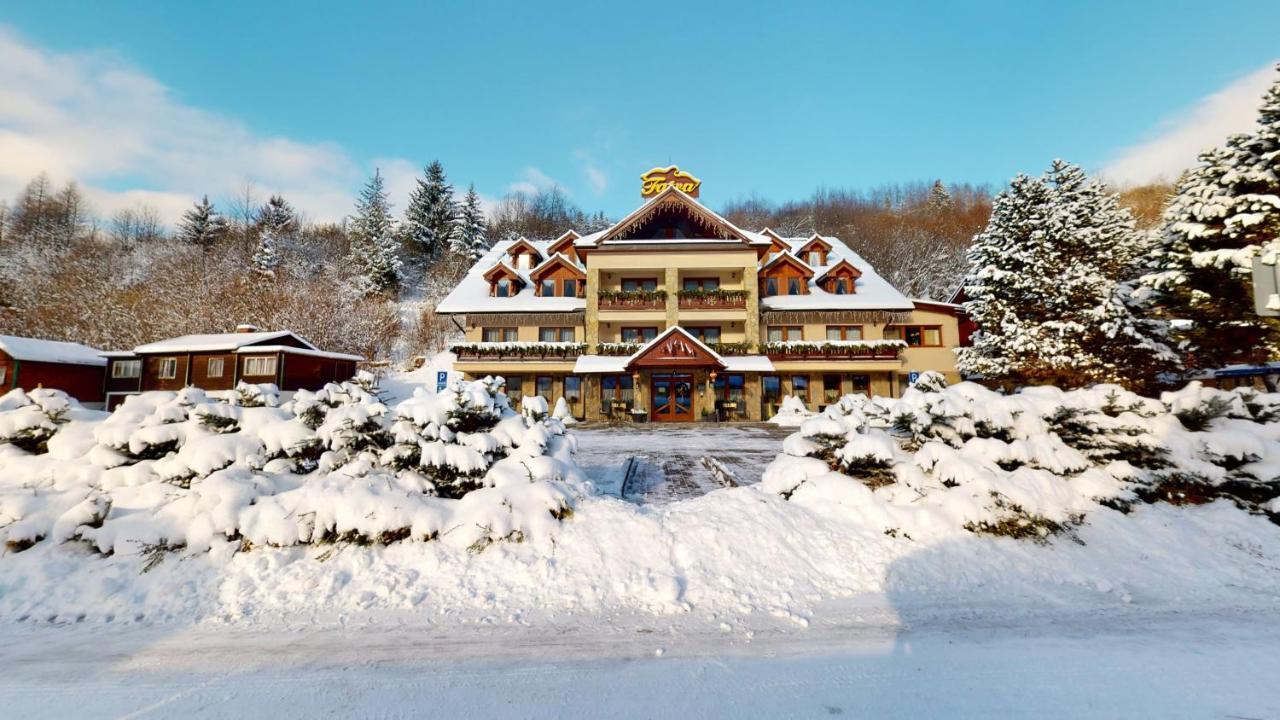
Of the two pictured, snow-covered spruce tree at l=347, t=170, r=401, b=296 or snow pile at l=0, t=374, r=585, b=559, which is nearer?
snow pile at l=0, t=374, r=585, b=559

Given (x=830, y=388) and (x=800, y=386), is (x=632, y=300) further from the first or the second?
(x=830, y=388)

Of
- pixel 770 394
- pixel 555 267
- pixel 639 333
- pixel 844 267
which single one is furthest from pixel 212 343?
pixel 844 267

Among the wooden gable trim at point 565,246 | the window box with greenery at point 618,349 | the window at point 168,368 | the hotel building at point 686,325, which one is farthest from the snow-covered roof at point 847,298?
the window at point 168,368

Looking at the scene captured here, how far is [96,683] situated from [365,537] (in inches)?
84.6

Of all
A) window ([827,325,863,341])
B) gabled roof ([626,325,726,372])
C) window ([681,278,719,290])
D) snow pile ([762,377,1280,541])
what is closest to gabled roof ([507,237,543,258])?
window ([681,278,719,290])

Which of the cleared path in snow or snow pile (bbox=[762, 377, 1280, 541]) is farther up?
snow pile (bbox=[762, 377, 1280, 541])

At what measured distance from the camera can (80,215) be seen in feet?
199

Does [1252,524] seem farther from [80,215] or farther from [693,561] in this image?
[80,215]

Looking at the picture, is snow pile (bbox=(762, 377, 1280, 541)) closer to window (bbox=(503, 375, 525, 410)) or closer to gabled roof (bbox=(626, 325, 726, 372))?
gabled roof (bbox=(626, 325, 726, 372))

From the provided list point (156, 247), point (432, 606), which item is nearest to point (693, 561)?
point (432, 606)

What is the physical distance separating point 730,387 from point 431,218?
43416mm

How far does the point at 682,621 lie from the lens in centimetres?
447

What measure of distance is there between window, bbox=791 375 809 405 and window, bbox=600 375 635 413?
9.23 m

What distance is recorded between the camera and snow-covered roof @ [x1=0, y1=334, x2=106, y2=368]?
85.4 feet
